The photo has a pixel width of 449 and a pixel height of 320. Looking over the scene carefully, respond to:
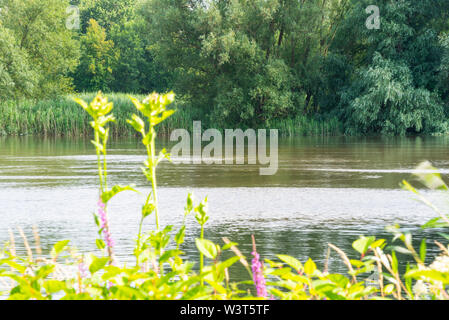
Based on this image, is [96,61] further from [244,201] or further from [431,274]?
[431,274]

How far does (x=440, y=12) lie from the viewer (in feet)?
126

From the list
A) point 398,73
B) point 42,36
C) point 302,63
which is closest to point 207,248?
point 398,73

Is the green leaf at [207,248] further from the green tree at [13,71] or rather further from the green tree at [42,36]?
the green tree at [42,36]

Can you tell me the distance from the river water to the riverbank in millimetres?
15795

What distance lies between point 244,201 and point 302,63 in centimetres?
3065

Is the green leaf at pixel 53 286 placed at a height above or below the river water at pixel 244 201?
above

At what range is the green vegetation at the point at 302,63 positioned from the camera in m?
36.7

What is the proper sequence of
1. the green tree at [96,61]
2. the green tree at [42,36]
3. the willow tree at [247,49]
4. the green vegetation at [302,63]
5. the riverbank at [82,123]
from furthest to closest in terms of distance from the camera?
the green tree at [96,61], the green tree at [42,36], the riverbank at [82,123], the willow tree at [247,49], the green vegetation at [302,63]

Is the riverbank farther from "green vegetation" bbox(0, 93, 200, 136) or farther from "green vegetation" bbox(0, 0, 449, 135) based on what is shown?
"green vegetation" bbox(0, 0, 449, 135)

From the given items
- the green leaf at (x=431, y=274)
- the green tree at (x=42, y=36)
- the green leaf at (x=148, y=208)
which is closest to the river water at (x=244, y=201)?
the green leaf at (x=148, y=208)

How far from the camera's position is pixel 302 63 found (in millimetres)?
42562

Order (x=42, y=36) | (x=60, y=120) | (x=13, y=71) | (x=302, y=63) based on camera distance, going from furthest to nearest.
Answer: (x=42, y=36) < (x=13, y=71) < (x=302, y=63) < (x=60, y=120)

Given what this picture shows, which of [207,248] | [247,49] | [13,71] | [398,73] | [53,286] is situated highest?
[247,49]

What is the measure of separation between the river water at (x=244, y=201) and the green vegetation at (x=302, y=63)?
46.3 feet
